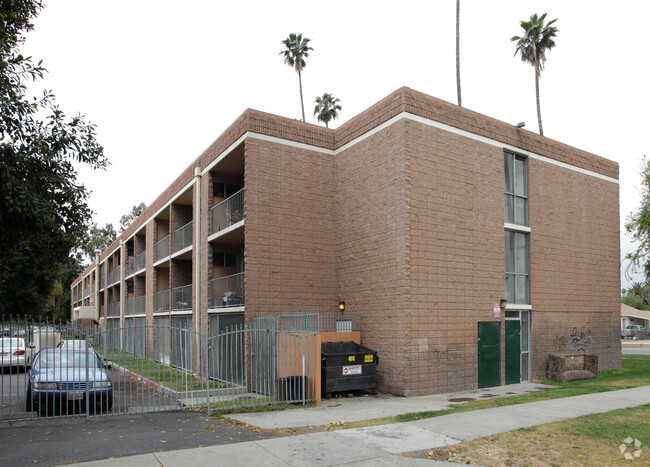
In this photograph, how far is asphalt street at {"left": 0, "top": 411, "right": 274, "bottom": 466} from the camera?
814 cm

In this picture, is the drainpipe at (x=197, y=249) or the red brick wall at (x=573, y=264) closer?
the red brick wall at (x=573, y=264)

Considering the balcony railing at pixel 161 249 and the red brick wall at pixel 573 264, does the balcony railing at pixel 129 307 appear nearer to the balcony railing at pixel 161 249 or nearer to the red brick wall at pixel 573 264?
the balcony railing at pixel 161 249

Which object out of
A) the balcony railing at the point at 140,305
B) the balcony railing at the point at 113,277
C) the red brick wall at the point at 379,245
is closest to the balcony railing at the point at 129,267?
the balcony railing at the point at 140,305

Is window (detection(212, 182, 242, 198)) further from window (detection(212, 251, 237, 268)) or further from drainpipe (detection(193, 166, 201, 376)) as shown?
window (detection(212, 251, 237, 268))

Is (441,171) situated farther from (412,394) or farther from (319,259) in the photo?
(412,394)

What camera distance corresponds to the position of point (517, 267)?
1777 cm

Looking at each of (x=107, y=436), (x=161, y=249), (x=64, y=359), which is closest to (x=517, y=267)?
(x=107, y=436)

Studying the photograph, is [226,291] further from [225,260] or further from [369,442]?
[369,442]

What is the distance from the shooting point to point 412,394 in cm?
1400

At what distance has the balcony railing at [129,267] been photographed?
110 ft

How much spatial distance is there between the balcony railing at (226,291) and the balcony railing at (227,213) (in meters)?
1.81

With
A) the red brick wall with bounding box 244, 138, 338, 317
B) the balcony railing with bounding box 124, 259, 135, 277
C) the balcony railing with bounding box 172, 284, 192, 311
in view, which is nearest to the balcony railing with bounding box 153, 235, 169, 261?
the balcony railing with bounding box 172, 284, 192, 311

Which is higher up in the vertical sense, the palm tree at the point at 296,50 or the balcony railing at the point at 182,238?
the palm tree at the point at 296,50

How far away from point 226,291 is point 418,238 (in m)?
7.64
